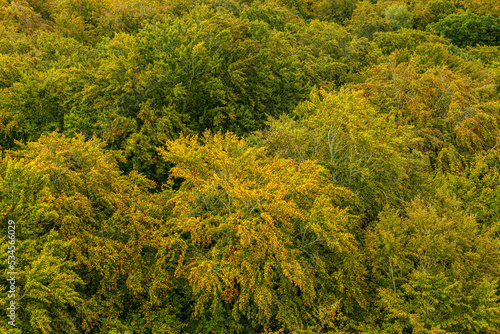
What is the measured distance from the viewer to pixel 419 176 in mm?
15641

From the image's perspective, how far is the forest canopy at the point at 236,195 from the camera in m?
9.85

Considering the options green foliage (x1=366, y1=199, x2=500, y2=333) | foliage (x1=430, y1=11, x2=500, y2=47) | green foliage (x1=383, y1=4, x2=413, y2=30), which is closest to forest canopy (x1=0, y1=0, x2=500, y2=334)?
green foliage (x1=366, y1=199, x2=500, y2=333)

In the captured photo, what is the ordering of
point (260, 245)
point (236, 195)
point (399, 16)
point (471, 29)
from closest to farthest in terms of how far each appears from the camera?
point (260, 245), point (236, 195), point (471, 29), point (399, 16)

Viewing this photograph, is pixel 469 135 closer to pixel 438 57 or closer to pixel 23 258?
pixel 438 57

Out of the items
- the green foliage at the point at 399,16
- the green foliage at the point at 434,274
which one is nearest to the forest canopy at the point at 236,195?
the green foliage at the point at 434,274

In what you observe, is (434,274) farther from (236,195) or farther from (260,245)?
(236,195)

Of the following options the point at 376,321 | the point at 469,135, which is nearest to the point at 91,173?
the point at 376,321

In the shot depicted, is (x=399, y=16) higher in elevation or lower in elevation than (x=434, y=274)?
higher

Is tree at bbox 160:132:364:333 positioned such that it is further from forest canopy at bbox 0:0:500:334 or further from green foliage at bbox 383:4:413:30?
green foliage at bbox 383:4:413:30

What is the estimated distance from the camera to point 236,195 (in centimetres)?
1038

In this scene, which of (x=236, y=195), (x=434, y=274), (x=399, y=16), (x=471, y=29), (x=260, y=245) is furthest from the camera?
(x=399, y=16)

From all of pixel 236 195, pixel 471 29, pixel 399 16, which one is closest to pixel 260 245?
pixel 236 195

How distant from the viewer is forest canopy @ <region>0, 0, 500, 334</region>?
32.3 feet

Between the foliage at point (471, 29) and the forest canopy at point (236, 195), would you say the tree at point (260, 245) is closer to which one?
the forest canopy at point (236, 195)
